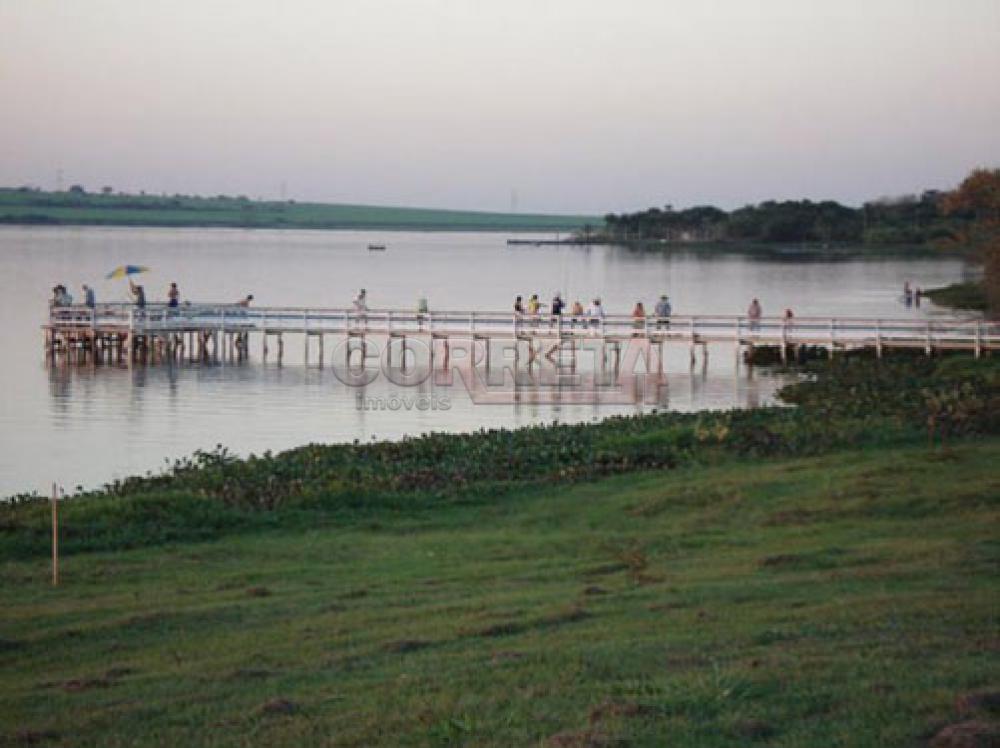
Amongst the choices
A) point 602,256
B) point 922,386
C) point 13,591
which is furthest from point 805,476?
point 602,256

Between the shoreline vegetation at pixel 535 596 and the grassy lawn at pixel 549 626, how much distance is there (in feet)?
0.13

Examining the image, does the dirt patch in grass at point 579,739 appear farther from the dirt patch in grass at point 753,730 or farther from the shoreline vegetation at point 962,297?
the shoreline vegetation at point 962,297

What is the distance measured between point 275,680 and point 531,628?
93.9 inches

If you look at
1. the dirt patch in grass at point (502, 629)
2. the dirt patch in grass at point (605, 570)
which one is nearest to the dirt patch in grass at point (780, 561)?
the dirt patch in grass at point (605, 570)

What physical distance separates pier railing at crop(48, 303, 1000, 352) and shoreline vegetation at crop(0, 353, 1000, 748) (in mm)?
18411

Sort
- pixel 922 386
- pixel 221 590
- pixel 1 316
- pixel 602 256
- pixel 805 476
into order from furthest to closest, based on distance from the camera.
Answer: pixel 602 256
pixel 1 316
pixel 922 386
pixel 805 476
pixel 221 590

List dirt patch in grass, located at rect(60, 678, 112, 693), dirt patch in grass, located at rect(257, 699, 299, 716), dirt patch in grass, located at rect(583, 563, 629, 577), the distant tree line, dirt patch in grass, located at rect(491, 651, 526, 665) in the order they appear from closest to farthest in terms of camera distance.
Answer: dirt patch in grass, located at rect(257, 699, 299, 716) → dirt patch in grass, located at rect(60, 678, 112, 693) → dirt patch in grass, located at rect(491, 651, 526, 665) → dirt patch in grass, located at rect(583, 563, 629, 577) → the distant tree line

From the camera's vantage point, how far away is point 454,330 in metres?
48.9

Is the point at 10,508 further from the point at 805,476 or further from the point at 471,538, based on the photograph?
the point at 805,476

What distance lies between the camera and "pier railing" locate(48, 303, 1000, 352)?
148 ft

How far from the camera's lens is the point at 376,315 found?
168 feet

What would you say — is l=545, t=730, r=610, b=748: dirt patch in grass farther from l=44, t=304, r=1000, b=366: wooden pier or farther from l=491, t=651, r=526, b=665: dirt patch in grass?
l=44, t=304, r=1000, b=366: wooden pier

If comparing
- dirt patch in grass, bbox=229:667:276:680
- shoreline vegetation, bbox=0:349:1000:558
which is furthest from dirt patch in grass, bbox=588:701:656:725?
shoreline vegetation, bbox=0:349:1000:558

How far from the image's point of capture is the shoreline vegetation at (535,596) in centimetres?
947
